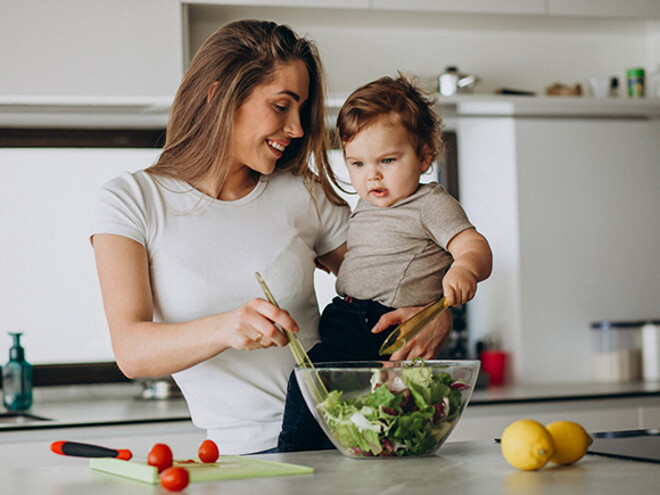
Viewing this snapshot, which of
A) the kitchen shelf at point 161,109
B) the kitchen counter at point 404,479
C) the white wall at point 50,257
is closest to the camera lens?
the kitchen counter at point 404,479

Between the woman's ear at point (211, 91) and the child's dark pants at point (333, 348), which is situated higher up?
the woman's ear at point (211, 91)

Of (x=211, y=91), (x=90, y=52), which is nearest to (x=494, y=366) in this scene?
(x=90, y=52)

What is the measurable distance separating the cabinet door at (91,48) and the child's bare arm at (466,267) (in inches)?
56.5

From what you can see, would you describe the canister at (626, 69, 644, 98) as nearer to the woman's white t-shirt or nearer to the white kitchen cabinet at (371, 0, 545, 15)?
the white kitchen cabinet at (371, 0, 545, 15)

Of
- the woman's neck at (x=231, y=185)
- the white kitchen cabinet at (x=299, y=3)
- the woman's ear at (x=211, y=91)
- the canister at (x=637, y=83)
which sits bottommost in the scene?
the woman's neck at (x=231, y=185)

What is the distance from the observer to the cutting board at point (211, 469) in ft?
3.73

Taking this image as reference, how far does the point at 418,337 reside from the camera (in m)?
1.58

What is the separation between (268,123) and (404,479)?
0.73 meters

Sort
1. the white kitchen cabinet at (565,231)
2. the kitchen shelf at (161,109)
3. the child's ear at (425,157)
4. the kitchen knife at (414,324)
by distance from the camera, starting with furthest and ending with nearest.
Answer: the white kitchen cabinet at (565,231) → the kitchen shelf at (161,109) → the child's ear at (425,157) → the kitchen knife at (414,324)

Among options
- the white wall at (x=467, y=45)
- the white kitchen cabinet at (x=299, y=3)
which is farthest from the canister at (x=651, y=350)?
the white kitchen cabinet at (x=299, y=3)

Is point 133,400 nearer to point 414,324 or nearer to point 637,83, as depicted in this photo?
point 414,324

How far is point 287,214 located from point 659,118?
216 centimetres

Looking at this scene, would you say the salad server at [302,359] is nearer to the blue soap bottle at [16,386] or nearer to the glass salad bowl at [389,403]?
the glass salad bowl at [389,403]

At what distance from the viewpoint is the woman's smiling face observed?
162cm
